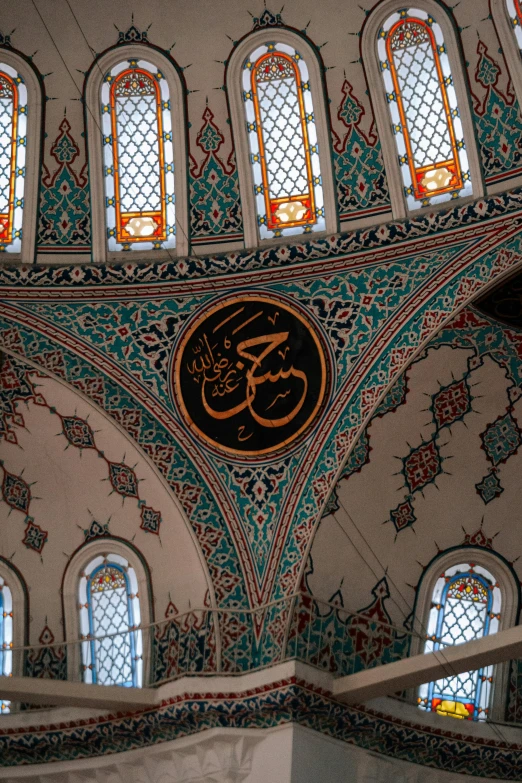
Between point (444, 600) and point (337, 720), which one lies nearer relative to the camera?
point (337, 720)

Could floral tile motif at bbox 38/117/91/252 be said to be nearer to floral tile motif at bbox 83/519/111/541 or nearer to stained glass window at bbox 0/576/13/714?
floral tile motif at bbox 83/519/111/541

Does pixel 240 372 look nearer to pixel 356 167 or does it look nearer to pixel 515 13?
pixel 356 167

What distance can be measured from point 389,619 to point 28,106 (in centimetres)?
481

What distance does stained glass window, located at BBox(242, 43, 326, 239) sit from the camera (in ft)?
35.8

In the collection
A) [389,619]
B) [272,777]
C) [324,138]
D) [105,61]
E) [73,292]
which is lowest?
[272,777]

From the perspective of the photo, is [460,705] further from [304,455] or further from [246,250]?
[246,250]

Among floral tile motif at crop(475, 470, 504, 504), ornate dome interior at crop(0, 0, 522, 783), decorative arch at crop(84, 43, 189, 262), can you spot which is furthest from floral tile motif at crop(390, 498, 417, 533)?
decorative arch at crop(84, 43, 189, 262)

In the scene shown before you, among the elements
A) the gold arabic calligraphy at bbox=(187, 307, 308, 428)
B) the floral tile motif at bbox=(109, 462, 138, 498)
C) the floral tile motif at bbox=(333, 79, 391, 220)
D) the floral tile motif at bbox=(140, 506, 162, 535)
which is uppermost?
the floral tile motif at bbox=(333, 79, 391, 220)

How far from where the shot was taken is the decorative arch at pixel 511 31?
33.6 ft

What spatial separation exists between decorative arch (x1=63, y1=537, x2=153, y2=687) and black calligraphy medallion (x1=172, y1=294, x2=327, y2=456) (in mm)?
1360

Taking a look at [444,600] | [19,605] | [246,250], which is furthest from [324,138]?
[19,605]

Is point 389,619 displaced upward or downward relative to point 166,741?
upward

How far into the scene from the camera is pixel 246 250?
35.4 ft

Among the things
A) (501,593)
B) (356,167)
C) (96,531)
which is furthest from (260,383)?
(501,593)
